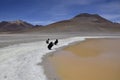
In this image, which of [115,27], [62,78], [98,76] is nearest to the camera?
[62,78]

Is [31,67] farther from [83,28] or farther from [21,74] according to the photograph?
[83,28]

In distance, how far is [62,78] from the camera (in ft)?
31.3

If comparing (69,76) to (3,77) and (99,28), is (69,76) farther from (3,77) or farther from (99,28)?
(99,28)

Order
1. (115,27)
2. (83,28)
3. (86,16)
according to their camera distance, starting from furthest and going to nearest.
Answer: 1. (86,16)
2. (115,27)
3. (83,28)

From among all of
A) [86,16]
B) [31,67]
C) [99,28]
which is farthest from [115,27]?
[31,67]

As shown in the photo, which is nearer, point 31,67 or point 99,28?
point 31,67

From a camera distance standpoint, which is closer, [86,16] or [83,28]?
[83,28]

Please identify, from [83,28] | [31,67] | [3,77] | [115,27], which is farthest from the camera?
[115,27]

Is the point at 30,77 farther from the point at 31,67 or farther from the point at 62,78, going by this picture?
the point at 31,67

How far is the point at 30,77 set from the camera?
9.05m

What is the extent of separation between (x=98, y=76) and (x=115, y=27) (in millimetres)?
→ 155585

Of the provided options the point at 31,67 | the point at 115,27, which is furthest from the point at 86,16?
the point at 31,67

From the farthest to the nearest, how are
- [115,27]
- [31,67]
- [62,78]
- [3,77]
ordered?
[115,27]
[31,67]
[62,78]
[3,77]

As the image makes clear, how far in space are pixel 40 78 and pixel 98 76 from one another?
104 inches
